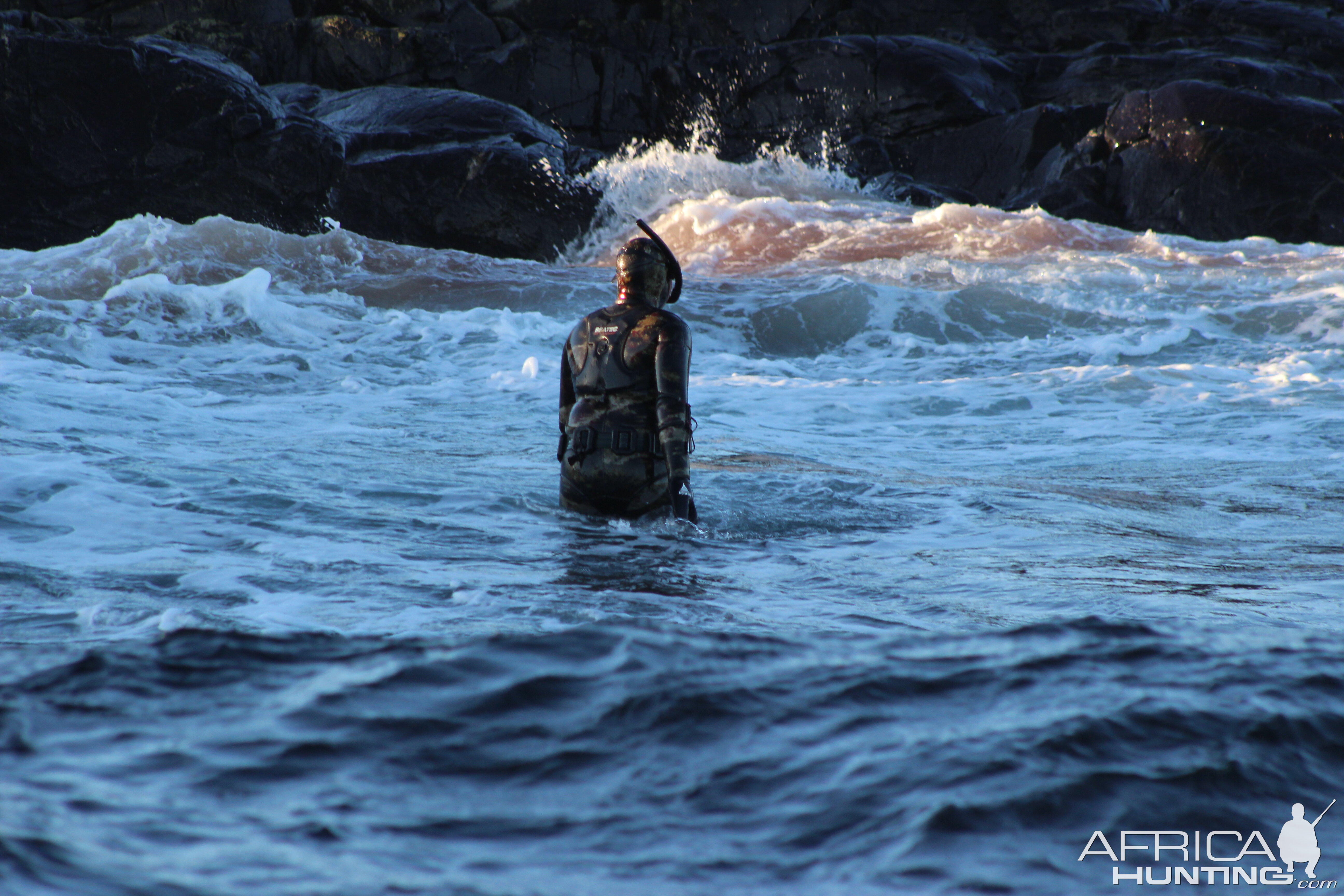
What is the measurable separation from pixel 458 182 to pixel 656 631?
15.1 metres

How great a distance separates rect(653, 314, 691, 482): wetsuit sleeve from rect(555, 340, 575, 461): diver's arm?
22.0 inches

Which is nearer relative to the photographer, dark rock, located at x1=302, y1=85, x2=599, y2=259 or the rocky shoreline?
the rocky shoreline

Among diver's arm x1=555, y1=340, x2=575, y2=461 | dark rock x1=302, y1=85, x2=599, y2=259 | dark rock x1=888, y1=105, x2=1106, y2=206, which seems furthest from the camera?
dark rock x1=888, y1=105, x2=1106, y2=206

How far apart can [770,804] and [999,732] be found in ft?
2.02

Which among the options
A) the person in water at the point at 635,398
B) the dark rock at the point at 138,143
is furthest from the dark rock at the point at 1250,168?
the person in water at the point at 635,398

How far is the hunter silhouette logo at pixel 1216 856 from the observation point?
1.97 metres

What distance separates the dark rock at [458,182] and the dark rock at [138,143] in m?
0.69

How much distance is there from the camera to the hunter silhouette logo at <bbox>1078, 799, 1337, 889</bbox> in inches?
77.4

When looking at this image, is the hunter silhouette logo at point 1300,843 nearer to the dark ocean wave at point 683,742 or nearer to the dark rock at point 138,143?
the dark ocean wave at point 683,742

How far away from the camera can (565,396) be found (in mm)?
5832

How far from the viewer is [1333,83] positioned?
962 inches

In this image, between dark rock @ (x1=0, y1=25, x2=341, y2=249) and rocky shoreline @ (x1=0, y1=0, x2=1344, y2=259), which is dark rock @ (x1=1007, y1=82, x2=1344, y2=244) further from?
dark rock @ (x1=0, y1=25, x2=341, y2=249)

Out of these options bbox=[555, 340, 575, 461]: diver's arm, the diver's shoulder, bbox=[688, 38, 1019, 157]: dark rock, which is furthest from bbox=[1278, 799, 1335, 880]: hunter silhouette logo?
bbox=[688, 38, 1019, 157]: dark rock

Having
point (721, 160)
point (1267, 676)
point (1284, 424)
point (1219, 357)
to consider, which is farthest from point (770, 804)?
point (721, 160)
